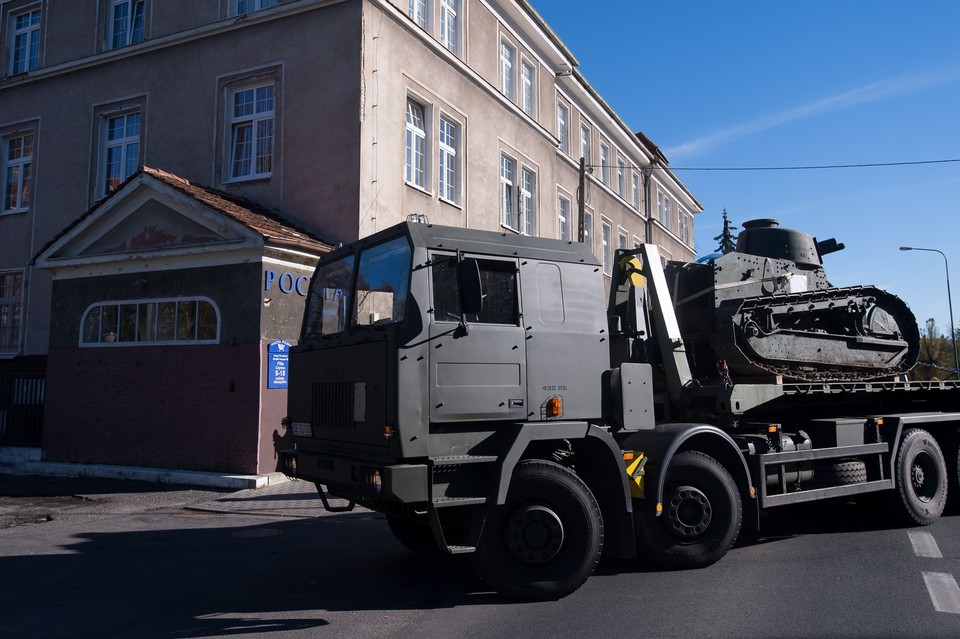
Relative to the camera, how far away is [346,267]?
6.47 m

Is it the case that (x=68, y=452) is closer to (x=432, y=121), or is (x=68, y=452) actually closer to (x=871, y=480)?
(x=432, y=121)

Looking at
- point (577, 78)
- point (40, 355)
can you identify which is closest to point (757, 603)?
point (40, 355)

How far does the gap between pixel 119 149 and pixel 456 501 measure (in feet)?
47.5

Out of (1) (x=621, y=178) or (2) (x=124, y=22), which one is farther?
(1) (x=621, y=178)

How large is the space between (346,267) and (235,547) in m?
3.44

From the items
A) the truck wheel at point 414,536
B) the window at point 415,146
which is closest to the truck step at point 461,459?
the truck wheel at point 414,536

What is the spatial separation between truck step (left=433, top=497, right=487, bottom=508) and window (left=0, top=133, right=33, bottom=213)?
16334mm

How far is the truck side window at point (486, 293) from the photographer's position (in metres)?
5.59

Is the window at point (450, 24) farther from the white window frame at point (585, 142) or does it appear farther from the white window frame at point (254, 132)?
the white window frame at point (585, 142)

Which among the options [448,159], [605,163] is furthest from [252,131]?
[605,163]

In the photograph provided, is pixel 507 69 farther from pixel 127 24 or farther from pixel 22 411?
pixel 22 411

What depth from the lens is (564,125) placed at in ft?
79.3

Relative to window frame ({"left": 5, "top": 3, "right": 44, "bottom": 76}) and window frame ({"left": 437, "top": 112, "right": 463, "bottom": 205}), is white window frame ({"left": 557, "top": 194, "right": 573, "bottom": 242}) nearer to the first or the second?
window frame ({"left": 437, "top": 112, "right": 463, "bottom": 205})

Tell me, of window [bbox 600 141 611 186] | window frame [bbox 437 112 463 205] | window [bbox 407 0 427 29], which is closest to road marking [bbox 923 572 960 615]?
window frame [bbox 437 112 463 205]
